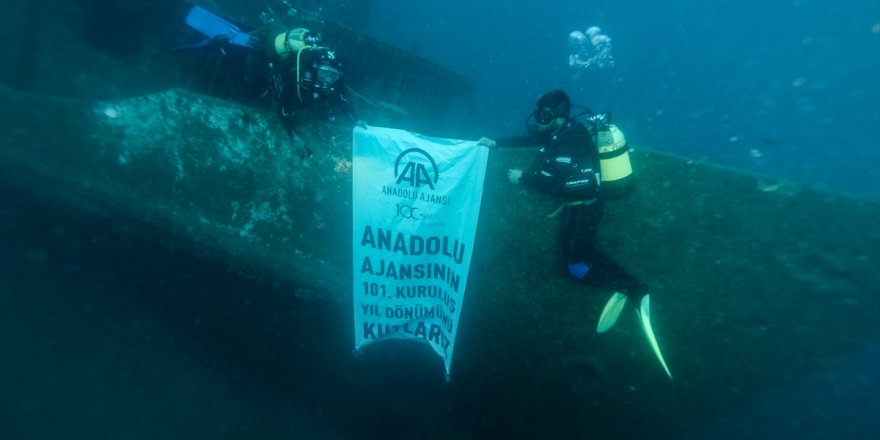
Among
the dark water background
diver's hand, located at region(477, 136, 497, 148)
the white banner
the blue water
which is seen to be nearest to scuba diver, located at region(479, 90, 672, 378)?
diver's hand, located at region(477, 136, 497, 148)

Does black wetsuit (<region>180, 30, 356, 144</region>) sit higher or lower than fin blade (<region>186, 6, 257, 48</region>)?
lower

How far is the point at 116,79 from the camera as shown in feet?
14.8

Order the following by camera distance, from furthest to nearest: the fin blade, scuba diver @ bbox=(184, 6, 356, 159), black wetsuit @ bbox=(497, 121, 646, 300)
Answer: the fin blade
scuba diver @ bbox=(184, 6, 356, 159)
black wetsuit @ bbox=(497, 121, 646, 300)

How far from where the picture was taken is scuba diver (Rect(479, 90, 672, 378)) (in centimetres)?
324

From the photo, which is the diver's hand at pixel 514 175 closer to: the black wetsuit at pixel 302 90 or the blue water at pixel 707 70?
the black wetsuit at pixel 302 90

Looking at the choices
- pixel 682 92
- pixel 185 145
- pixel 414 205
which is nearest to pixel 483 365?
pixel 414 205

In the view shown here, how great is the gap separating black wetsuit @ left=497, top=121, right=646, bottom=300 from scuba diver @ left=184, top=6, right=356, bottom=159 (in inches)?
84.6

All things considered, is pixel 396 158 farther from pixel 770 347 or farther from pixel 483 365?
pixel 770 347

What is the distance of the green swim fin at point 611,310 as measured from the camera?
3363 millimetres

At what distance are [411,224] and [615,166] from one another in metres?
1.88

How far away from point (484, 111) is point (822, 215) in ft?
116

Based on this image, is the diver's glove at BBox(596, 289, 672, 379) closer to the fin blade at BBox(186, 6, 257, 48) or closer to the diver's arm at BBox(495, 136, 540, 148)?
the diver's arm at BBox(495, 136, 540, 148)

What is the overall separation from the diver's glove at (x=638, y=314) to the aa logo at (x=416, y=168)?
6.39 feet

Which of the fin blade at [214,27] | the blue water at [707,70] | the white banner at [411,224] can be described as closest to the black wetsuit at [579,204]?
the white banner at [411,224]
